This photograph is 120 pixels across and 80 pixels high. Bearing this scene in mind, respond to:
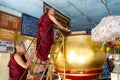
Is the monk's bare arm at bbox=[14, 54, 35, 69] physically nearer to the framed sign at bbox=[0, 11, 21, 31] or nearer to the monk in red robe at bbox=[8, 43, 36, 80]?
the monk in red robe at bbox=[8, 43, 36, 80]

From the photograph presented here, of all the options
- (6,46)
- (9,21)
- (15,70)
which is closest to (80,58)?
(15,70)

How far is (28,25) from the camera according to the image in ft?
19.3

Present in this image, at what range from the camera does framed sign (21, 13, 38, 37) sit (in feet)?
18.8

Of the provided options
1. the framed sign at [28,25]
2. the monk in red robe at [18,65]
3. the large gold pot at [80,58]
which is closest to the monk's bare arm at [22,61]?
the monk in red robe at [18,65]

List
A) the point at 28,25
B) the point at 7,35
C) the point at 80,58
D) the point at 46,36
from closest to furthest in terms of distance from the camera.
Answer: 1. the point at 80,58
2. the point at 46,36
3. the point at 7,35
4. the point at 28,25

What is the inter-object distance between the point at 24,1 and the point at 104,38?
3.06 meters

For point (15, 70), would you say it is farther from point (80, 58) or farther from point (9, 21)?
point (9, 21)

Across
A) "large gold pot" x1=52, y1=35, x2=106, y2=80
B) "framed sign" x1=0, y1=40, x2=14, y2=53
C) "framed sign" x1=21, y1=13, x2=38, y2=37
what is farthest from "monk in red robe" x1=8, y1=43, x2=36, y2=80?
"framed sign" x1=21, y1=13, x2=38, y2=37

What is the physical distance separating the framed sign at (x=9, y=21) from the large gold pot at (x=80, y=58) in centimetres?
301

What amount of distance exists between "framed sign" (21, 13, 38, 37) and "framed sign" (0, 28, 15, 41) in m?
0.35

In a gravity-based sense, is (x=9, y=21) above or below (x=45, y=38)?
above

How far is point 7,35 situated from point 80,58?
335cm

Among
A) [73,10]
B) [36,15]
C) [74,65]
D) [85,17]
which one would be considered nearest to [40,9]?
[36,15]

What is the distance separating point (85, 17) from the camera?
6609mm
